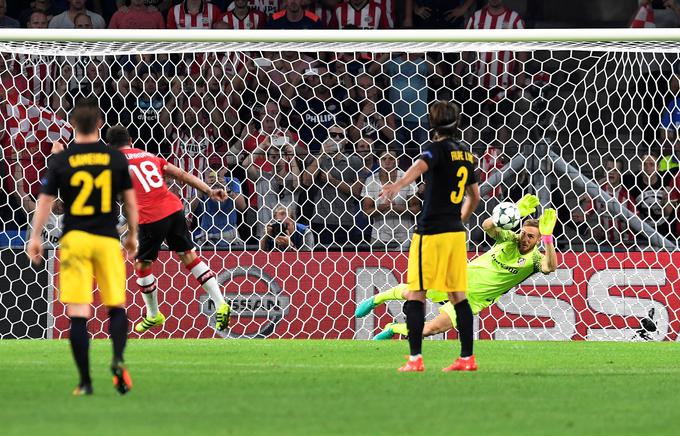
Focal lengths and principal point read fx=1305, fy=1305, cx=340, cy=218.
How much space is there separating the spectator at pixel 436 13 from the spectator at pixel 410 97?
2229 millimetres

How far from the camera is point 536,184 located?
1305 cm

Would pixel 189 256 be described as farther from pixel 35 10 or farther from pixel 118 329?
pixel 35 10

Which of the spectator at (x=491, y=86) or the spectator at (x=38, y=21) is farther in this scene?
the spectator at (x=38, y=21)

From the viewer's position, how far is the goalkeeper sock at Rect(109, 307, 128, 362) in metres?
7.08

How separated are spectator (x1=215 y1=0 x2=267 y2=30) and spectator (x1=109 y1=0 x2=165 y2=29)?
29.9 inches

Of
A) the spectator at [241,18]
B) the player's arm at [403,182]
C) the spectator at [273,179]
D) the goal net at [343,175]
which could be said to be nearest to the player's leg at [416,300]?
the player's arm at [403,182]

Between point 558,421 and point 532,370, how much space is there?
2.96m

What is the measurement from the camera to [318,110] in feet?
46.1

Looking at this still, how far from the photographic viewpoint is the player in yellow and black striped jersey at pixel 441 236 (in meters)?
8.91

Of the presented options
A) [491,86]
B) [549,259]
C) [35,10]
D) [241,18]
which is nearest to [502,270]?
[549,259]

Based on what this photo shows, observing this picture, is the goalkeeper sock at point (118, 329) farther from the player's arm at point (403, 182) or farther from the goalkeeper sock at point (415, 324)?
the goalkeeper sock at point (415, 324)

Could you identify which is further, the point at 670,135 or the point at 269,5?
the point at 269,5

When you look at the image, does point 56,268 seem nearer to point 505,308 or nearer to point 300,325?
point 300,325

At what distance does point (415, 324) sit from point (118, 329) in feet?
8.14
